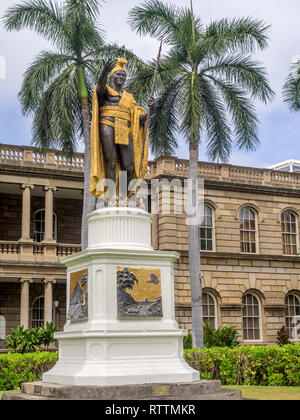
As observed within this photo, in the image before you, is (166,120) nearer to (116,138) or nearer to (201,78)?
(201,78)

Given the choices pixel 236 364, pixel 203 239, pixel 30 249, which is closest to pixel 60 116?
pixel 30 249

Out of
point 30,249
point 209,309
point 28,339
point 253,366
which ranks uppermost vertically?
point 30,249

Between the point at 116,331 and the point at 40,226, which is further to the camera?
the point at 40,226

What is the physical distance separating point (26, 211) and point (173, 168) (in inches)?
282

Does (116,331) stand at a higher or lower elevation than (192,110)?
lower

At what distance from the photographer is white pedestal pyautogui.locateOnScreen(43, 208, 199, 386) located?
365 inches

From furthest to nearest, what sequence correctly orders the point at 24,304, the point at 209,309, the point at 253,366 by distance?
the point at 209,309
the point at 24,304
the point at 253,366

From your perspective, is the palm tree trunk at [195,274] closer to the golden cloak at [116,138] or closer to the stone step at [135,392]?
the golden cloak at [116,138]

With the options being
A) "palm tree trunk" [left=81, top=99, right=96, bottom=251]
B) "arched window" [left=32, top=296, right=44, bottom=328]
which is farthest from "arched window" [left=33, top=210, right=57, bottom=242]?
"palm tree trunk" [left=81, top=99, right=96, bottom=251]

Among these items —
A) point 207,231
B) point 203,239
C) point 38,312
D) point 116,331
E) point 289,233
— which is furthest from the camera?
point 289,233

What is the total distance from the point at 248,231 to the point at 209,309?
181 inches

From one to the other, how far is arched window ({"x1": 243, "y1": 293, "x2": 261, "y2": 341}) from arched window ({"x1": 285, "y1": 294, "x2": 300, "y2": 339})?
1773 millimetres

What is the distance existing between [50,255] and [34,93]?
9.07 metres

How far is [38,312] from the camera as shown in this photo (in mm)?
29906
